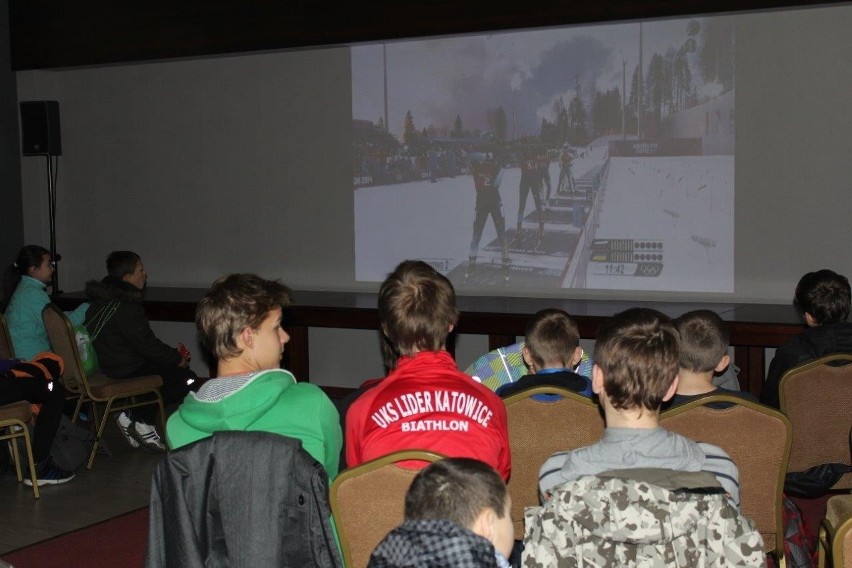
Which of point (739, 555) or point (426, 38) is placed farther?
point (426, 38)

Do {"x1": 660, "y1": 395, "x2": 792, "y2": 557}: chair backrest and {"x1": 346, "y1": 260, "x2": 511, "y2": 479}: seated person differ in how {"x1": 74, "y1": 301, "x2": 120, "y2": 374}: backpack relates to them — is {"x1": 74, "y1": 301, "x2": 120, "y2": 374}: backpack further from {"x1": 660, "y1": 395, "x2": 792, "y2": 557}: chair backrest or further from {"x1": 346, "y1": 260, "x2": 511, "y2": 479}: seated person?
{"x1": 660, "y1": 395, "x2": 792, "y2": 557}: chair backrest

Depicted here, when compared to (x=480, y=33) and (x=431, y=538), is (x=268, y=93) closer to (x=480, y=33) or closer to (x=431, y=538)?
(x=480, y=33)

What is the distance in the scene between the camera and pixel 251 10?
23.1 feet

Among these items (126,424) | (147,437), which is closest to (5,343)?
(126,424)

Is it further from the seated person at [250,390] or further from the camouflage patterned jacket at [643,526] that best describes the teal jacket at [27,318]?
the camouflage patterned jacket at [643,526]

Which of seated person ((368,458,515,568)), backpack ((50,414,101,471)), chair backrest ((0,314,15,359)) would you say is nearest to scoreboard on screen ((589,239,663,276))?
backpack ((50,414,101,471))

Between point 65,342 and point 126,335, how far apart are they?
34cm

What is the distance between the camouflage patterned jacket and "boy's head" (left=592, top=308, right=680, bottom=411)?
0.23 meters

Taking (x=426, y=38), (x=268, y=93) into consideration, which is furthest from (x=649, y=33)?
(x=268, y=93)

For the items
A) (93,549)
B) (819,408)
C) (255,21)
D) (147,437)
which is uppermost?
(255,21)

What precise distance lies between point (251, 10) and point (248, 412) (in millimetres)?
5500

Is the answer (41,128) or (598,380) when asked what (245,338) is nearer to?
(598,380)

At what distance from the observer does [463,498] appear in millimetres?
1441

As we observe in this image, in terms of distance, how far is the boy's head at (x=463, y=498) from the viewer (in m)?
1.44
